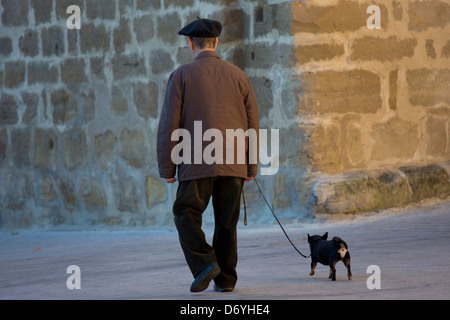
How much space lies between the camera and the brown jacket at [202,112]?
4828mm

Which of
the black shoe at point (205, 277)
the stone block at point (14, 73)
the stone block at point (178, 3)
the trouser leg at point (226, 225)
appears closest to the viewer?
the black shoe at point (205, 277)

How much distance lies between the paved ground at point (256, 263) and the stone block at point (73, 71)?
155 cm

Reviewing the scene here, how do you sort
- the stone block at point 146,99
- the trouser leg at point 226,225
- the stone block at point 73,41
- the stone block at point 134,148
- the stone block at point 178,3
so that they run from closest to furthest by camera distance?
the trouser leg at point 226,225
the stone block at point 178,3
the stone block at point 146,99
the stone block at point 134,148
the stone block at point 73,41

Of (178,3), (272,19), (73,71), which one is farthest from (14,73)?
(272,19)

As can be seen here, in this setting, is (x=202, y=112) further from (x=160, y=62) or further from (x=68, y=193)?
(x=68, y=193)

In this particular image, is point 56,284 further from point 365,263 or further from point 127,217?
point 127,217

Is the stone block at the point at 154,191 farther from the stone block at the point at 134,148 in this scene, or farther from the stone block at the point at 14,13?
the stone block at the point at 14,13

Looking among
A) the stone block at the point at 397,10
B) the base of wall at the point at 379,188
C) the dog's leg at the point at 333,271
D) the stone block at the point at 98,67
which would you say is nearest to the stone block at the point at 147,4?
the stone block at the point at 98,67

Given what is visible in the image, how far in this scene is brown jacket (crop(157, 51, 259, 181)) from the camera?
483 cm

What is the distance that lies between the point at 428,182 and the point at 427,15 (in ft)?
5.11

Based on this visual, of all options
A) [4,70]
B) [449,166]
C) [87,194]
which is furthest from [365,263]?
[4,70]

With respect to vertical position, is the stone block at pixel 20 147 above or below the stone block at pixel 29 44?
below

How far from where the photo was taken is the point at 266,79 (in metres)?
8.03

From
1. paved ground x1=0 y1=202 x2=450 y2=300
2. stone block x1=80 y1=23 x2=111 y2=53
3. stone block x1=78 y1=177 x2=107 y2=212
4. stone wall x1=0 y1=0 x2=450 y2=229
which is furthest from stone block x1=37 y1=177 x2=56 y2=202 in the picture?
stone block x1=80 y1=23 x2=111 y2=53
